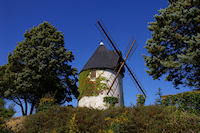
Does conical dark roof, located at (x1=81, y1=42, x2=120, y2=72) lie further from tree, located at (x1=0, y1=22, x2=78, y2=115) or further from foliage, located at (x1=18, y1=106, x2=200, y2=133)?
foliage, located at (x1=18, y1=106, x2=200, y2=133)

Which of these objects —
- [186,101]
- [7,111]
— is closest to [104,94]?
[186,101]

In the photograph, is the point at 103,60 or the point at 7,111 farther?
the point at 7,111

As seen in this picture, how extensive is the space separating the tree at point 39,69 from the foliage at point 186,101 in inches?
501

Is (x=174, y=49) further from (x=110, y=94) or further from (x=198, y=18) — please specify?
(x=110, y=94)

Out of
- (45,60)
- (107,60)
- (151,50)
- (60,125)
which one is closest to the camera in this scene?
(60,125)

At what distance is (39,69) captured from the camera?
2155 centimetres

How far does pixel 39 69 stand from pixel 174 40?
576 inches

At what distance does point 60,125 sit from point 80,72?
49.5 feet

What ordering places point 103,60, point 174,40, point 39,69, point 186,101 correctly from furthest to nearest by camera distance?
point 103,60
point 39,69
point 174,40
point 186,101

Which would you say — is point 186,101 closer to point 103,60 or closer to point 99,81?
point 99,81

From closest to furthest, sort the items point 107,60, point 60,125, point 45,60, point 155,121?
1. point 155,121
2. point 60,125
3. point 45,60
4. point 107,60

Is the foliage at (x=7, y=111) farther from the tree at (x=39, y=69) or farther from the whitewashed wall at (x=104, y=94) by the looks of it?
the whitewashed wall at (x=104, y=94)

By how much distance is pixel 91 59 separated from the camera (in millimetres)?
26406

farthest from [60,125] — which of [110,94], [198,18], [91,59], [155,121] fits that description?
[91,59]
